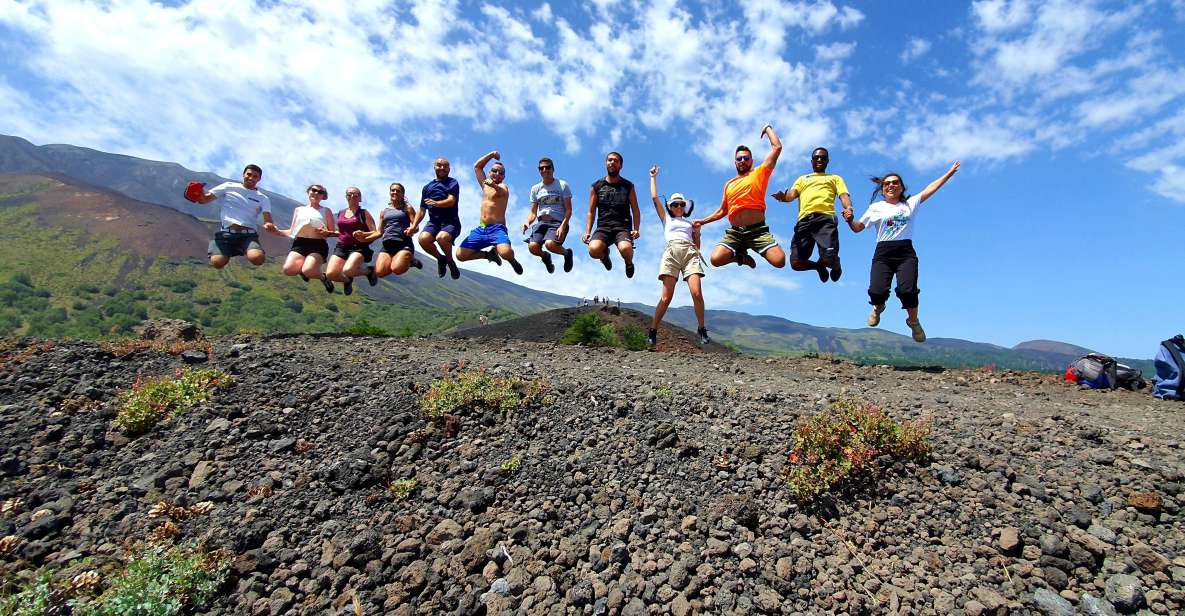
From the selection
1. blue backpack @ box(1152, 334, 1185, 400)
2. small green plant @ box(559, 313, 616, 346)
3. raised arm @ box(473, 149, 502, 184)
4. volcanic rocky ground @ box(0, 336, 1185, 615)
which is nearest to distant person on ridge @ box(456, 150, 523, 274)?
raised arm @ box(473, 149, 502, 184)

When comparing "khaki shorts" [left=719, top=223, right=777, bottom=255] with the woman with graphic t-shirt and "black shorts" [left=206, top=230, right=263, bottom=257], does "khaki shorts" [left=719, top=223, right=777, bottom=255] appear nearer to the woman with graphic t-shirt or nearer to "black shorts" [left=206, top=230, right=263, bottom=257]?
the woman with graphic t-shirt

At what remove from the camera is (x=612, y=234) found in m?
9.19

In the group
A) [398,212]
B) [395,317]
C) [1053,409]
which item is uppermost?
[398,212]

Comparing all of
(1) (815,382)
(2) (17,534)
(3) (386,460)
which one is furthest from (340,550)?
(1) (815,382)

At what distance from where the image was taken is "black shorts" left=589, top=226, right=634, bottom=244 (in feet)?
29.9

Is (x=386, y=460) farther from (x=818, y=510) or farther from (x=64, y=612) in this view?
(x=818, y=510)

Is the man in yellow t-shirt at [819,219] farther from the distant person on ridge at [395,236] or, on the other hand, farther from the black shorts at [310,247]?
the black shorts at [310,247]

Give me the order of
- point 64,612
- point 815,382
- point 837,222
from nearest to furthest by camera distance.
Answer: point 64,612
point 815,382
point 837,222

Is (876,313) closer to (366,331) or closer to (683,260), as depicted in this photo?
(683,260)

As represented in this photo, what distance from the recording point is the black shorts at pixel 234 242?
10400 mm

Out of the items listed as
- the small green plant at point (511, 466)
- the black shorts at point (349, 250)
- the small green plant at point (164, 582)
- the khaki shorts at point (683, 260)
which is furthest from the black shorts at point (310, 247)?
the small green plant at point (511, 466)

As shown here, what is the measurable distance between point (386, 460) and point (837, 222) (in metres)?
7.25

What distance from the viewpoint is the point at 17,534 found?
4.47 m

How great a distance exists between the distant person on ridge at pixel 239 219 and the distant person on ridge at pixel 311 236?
47 cm
